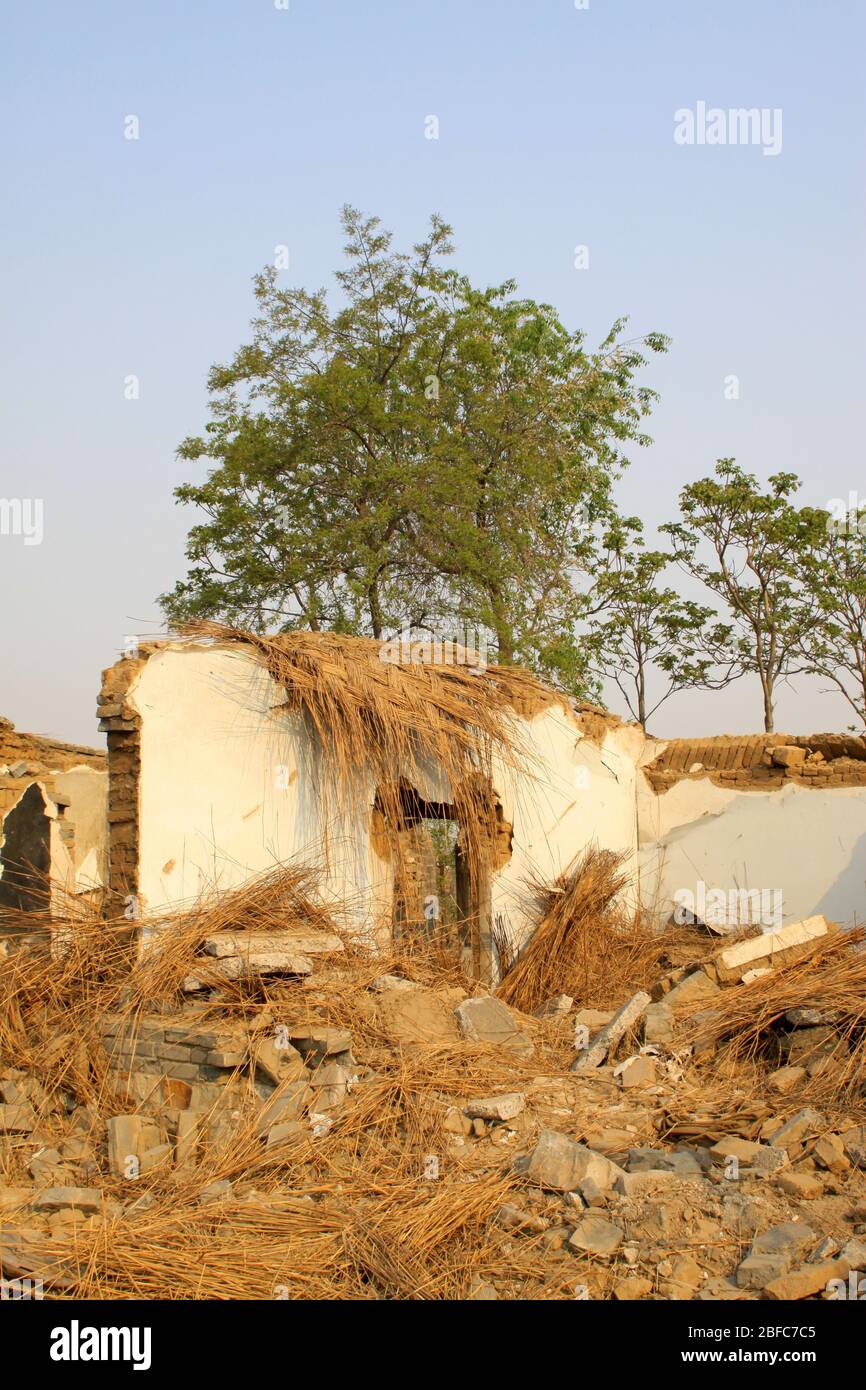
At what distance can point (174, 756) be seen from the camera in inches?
286

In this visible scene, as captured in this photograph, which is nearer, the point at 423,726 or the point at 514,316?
the point at 423,726

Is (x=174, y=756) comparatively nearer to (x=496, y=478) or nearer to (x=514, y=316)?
(x=496, y=478)

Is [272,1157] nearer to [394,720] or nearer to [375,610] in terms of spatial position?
[394,720]

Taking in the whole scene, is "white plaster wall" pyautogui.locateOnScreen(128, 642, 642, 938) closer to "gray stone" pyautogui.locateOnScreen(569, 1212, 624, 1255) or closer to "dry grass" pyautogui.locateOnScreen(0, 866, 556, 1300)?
"dry grass" pyautogui.locateOnScreen(0, 866, 556, 1300)

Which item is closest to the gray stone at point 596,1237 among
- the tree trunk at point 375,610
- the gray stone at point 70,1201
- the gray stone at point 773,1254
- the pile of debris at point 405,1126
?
the pile of debris at point 405,1126

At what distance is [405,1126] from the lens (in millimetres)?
5738

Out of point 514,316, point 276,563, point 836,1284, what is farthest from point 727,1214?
point 514,316

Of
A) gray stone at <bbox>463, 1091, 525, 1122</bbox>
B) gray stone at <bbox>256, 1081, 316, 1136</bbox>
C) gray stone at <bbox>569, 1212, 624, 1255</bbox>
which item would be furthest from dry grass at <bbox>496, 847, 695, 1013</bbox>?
gray stone at <bbox>569, 1212, 624, 1255</bbox>

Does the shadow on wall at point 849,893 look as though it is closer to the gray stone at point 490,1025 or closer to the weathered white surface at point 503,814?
the weathered white surface at point 503,814
